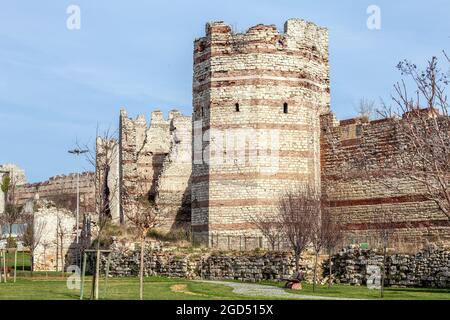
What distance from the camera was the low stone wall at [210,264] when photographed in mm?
30406

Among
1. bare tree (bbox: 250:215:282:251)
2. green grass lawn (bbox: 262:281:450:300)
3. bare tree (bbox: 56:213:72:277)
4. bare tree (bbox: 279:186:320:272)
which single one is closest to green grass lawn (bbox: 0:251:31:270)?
bare tree (bbox: 56:213:72:277)

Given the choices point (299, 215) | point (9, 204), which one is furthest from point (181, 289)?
point (9, 204)

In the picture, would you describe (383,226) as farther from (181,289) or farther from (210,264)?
(181,289)

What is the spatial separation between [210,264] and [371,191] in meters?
6.73

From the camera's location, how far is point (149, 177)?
49.9m

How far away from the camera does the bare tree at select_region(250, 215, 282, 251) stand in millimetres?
32156

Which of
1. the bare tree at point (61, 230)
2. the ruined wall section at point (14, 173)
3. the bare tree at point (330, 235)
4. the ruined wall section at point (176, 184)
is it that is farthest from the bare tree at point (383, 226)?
the ruined wall section at point (14, 173)

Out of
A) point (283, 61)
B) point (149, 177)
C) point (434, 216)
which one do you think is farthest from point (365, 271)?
point (149, 177)

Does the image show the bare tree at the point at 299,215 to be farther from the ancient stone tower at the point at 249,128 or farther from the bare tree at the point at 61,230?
the bare tree at the point at 61,230

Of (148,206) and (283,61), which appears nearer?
(283,61)
